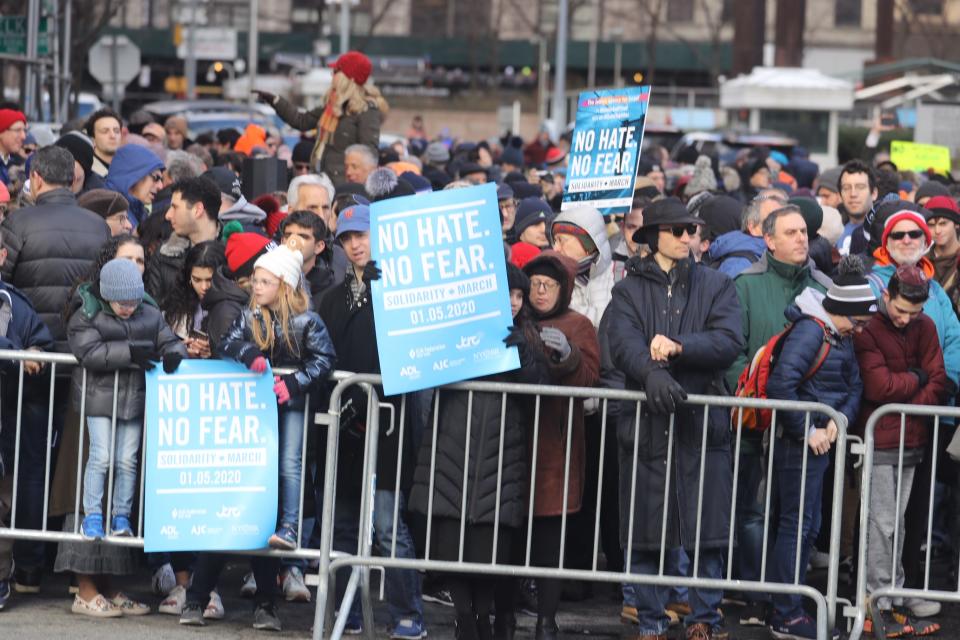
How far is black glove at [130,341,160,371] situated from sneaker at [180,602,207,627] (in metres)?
1.22

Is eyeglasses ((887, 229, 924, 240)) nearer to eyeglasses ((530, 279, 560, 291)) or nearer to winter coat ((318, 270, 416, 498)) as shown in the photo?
eyeglasses ((530, 279, 560, 291))

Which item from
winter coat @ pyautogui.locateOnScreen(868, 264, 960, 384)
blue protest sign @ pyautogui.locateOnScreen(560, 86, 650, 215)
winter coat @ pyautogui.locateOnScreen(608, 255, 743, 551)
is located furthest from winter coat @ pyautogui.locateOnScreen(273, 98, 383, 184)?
winter coat @ pyautogui.locateOnScreen(608, 255, 743, 551)

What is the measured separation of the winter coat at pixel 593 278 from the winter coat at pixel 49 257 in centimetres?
247

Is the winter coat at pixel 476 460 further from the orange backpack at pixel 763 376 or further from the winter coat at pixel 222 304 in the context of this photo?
the winter coat at pixel 222 304

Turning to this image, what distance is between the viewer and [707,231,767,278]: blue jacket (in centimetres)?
1031

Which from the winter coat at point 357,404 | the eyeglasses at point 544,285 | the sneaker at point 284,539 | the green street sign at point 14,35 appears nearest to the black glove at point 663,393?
the eyeglasses at point 544,285

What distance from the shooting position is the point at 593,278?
9.86 metres

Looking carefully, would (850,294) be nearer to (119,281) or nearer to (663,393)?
(663,393)

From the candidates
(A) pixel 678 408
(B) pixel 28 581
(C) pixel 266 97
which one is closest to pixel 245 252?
(B) pixel 28 581

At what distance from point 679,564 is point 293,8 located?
2744 inches

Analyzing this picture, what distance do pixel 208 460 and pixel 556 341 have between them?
1654 mm

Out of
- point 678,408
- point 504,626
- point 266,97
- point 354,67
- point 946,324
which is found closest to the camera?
point 678,408

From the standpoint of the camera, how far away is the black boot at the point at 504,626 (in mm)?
8555

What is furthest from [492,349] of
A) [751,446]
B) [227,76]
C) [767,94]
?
[227,76]
